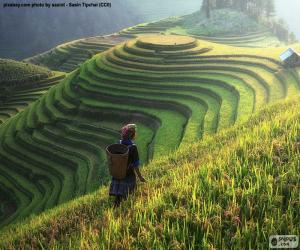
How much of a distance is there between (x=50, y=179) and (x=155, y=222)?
71.6 feet

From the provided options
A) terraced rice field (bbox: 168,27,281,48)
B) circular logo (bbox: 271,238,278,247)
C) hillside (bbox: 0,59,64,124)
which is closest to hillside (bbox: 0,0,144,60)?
hillside (bbox: 0,59,64,124)

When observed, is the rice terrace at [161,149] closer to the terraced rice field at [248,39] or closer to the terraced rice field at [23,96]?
the terraced rice field at [23,96]

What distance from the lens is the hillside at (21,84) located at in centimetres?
5016

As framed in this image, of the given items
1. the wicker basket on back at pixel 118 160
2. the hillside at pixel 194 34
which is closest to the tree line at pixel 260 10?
the hillside at pixel 194 34

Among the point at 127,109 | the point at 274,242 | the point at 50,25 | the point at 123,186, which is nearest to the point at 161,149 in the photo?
the point at 127,109

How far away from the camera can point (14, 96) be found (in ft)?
176

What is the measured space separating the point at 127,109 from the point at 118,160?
72.5ft

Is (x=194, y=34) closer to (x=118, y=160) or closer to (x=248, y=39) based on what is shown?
(x=248, y=39)

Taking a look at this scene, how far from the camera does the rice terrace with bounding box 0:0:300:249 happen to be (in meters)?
5.48

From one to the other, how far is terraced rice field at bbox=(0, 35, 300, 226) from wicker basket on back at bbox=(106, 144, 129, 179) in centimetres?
1273

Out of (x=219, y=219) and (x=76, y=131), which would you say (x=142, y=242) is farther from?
(x=76, y=131)

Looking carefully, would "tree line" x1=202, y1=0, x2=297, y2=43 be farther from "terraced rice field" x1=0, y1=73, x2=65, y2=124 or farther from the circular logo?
the circular logo

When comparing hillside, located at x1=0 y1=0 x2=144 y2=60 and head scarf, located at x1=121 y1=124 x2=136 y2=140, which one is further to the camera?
hillside, located at x1=0 y1=0 x2=144 y2=60

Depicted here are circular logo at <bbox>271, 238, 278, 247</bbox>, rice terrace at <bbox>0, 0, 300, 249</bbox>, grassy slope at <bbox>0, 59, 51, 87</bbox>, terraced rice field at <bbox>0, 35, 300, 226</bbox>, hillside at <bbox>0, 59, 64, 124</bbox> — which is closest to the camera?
circular logo at <bbox>271, 238, 278, 247</bbox>
